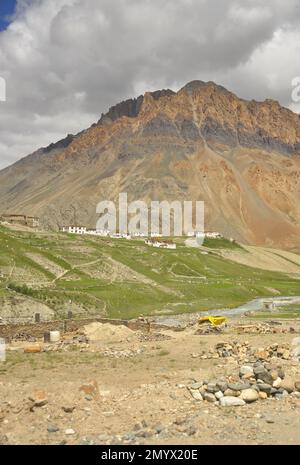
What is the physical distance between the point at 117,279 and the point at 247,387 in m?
83.5

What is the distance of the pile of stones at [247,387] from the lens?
925 inches

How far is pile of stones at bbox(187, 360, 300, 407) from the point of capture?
925 inches

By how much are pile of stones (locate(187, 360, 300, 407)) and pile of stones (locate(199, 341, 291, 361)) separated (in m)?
5.41

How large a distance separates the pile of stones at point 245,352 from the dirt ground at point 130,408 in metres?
1.53

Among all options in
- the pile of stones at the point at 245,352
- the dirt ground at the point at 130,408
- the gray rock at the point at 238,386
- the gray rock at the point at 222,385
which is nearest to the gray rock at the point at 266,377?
the gray rock at the point at 238,386

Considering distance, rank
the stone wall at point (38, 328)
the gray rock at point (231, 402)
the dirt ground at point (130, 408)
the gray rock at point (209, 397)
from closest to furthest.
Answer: the dirt ground at point (130, 408)
the gray rock at point (231, 402)
the gray rock at point (209, 397)
the stone wall at point (38, 328)

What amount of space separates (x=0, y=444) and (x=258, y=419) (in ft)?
34.7

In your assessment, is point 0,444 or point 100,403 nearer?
point 0,444

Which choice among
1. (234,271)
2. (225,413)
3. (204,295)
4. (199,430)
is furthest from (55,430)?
(234,271)

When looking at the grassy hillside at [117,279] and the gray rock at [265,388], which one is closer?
the gray rock at [265,388]

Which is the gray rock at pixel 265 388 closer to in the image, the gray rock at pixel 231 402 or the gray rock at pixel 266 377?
the gray rock at pixel 266 377

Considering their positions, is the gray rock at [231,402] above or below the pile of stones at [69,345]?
above

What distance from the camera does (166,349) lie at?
38.0 m

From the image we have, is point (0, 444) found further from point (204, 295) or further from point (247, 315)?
point (204, 295)
